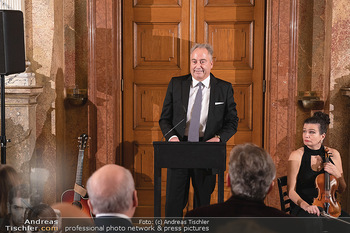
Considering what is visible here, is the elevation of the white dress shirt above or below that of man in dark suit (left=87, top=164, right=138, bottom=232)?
above

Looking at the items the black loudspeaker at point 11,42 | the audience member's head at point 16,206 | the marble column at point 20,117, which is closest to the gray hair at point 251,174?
the audience member's head at point 16,206

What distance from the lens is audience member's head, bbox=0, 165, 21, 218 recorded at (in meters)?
2.22

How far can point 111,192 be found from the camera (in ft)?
6.72

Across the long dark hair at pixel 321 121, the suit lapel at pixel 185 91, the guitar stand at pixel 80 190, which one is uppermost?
the suit lapel at pixel 185 91

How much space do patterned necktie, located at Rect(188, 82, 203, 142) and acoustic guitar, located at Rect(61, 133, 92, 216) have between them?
1.21 meters

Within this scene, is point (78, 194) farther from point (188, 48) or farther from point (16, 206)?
point (16, 206)

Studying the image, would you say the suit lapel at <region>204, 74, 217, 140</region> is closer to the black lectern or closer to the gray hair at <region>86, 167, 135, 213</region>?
the black lectern

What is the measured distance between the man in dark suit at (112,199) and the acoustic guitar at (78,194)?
2341mm

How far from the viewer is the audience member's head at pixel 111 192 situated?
2039 millimetres

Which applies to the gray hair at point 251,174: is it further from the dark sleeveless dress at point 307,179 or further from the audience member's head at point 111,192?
the dark sleeveless dress at point 307,179

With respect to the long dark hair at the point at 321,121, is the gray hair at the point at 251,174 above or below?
below

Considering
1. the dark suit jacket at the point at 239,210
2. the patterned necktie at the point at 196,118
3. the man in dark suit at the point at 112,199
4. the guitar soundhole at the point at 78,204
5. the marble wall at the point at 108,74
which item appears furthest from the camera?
the marble wall at the point at 108,74

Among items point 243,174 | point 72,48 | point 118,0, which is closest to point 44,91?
point 72,48

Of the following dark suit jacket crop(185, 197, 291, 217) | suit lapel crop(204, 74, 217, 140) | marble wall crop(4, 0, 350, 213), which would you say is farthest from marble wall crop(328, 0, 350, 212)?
dark suit jacket crop(185, 197, 291, 217)
